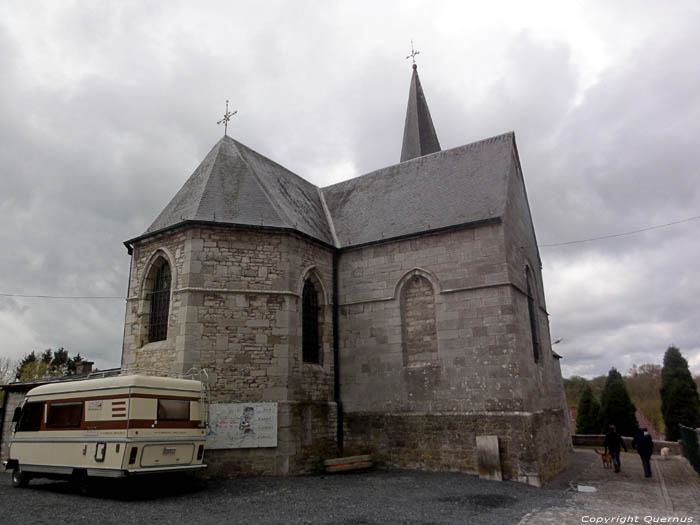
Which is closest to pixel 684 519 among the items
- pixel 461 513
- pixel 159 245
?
pixel 461 513

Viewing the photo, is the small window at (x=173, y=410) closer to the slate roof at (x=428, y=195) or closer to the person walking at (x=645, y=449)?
the slate roof at (x=428, y=195)

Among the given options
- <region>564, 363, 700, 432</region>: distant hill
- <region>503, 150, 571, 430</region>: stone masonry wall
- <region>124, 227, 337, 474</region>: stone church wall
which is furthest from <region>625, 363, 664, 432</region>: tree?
<region>124, 227, 337, 474</region>: stone church wall

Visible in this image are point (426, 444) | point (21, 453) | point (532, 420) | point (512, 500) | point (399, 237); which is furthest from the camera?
point (399, 237)

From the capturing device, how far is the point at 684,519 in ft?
28.2

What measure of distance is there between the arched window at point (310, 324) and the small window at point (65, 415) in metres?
6.00

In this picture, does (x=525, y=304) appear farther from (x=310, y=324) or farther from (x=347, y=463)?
(x=347, y=463)

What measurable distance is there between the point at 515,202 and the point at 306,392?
8.59 m

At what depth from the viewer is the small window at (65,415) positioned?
9.92 m

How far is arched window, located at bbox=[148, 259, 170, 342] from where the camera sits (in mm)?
13805

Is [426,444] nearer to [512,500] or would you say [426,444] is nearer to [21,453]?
[512,500]

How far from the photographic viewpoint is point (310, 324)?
15008 mm

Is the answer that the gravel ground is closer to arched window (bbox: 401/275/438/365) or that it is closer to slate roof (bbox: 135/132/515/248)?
arched window (bbox: 401/275/438/365)

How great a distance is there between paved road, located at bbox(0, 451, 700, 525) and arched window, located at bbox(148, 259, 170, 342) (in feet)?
13.1

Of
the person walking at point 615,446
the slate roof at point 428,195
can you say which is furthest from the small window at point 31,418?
the person walking at point 615,446
